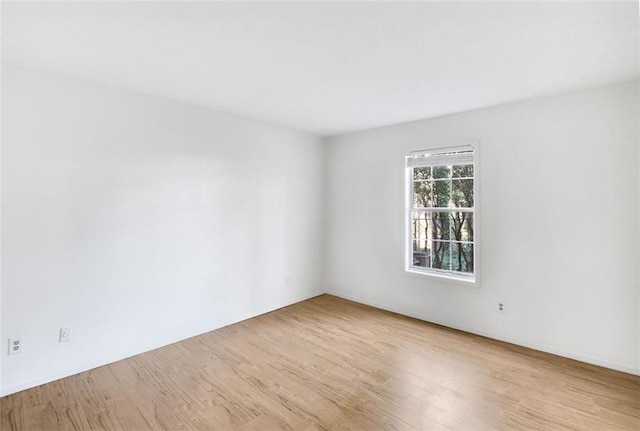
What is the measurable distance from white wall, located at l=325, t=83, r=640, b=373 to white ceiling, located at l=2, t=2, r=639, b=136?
33cm

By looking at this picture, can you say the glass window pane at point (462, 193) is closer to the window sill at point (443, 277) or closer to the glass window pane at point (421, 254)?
the glass window pane at point (421, 254)

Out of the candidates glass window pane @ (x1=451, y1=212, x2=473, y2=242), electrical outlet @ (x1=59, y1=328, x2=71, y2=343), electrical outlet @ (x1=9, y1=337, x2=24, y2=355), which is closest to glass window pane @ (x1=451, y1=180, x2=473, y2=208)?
glass window pane @ (x1=451, y1=212, x2=473, y2=242)

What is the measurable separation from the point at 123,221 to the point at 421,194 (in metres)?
3.39

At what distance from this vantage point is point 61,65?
232 centimetres

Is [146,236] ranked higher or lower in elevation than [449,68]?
lower

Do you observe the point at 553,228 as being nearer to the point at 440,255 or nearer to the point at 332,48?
the point at 440,255

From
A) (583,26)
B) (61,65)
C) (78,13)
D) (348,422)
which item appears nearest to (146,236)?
(61,65)

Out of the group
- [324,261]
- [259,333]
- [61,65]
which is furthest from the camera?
[324,261]

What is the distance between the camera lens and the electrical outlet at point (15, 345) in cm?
229

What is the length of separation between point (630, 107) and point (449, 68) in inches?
65.8

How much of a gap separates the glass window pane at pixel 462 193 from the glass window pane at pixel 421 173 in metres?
0.33

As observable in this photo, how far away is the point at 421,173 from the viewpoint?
3988 millimetres

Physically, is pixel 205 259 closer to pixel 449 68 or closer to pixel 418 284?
pixel 418 284

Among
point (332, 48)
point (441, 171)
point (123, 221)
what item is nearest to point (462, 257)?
point (441, 171)
